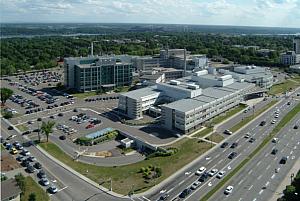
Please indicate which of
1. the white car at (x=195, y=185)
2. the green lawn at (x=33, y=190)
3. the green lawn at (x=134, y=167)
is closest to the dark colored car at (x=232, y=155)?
the green lawn at (x=134, y=167)

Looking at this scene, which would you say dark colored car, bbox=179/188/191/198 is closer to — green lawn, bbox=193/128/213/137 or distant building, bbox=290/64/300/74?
green lawn, bbox=193/128/213/137

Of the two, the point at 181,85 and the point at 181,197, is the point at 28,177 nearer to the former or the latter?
the point at 181,197

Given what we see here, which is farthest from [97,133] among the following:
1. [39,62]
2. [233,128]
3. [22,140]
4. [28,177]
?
[39,62]

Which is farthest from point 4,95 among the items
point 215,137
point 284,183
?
point 284,183

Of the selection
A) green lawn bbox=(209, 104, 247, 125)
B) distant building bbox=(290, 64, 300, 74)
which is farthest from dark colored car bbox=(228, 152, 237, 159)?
distant building bbox=(290, 64, 300, 74)

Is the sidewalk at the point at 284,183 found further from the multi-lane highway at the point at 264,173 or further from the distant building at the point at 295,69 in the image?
the distant building at the point at 295,69
